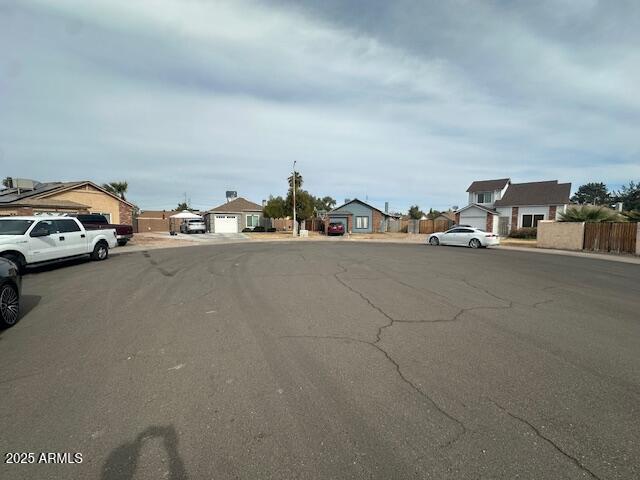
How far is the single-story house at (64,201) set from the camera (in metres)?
24.4

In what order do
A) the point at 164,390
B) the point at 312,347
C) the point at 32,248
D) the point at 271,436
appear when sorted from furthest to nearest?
the point at 32,248 → the point at 312,347 → the point at 164,390 → the point at 271,436

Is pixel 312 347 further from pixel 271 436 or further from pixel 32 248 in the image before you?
pixel 32 248

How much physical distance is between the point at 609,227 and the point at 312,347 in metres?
23.3

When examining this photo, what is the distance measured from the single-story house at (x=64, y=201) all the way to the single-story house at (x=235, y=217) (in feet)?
46.3

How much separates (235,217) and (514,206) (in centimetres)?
3748

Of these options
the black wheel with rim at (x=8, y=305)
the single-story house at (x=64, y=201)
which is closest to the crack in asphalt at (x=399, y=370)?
the black wheel with rim at (x=8, y=305)

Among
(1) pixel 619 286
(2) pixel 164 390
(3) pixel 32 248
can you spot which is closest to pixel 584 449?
(2) pixel 164 390

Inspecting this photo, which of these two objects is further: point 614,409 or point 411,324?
point 411,324

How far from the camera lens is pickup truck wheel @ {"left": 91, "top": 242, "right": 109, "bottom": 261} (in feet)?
44.1

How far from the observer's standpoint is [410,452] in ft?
7.95

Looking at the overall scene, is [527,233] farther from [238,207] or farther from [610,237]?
[238,207]

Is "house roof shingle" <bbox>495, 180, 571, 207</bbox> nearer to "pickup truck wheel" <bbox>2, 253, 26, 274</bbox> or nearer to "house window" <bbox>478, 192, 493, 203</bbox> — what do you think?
"house window" <bbox>478, 192, 493, 203</bbox>

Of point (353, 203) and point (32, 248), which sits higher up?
point (353, 203)

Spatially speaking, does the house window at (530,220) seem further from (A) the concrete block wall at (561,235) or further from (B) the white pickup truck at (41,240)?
(B) the white pickup truck at (41,240)
